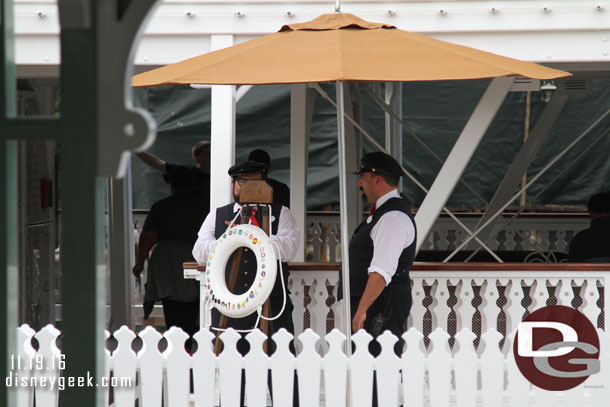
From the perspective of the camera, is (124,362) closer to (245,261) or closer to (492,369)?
(245,261)

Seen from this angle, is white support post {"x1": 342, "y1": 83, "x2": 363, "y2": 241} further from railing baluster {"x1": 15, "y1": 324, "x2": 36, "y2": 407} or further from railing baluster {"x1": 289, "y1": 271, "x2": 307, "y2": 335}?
railing baluster {"x1": 15, "y1": 324, "x2": 36, "y2": 407}

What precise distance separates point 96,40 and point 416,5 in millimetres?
4570

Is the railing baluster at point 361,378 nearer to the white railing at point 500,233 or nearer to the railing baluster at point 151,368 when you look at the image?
the railing baluster at point 151,368

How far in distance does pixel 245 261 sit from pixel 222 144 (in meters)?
1.12

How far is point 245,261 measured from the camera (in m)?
5.19

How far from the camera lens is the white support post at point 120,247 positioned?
8.27 m

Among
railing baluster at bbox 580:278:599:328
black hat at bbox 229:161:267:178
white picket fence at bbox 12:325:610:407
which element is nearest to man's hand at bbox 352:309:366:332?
white picket fence at bbox 12:325:610:407

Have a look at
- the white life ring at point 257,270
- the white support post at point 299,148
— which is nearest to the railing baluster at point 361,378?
the white life ring at point 257,270

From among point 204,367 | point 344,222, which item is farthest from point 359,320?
point 204,367

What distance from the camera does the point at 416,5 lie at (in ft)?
19.9

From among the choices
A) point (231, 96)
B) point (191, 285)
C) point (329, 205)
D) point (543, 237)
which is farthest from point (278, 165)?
point (231, 96)

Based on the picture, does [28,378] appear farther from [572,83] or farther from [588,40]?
[572,83]

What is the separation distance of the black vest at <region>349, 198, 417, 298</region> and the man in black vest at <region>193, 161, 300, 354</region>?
0.42 metres

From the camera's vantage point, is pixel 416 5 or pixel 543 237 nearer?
pixel 416 5
